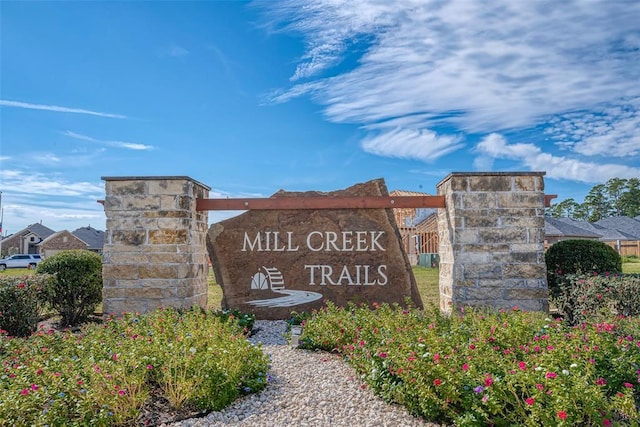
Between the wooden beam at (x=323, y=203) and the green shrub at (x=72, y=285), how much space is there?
2066 millimetres

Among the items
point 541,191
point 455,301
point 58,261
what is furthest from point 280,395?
point 58,261

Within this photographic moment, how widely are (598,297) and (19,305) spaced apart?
7427mm

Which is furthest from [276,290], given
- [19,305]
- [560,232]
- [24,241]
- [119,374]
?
[24,241]

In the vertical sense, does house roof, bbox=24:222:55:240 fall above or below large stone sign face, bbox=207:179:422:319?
above

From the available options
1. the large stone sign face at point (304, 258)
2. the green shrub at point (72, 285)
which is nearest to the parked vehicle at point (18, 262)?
the green shrub at point (72, 285)

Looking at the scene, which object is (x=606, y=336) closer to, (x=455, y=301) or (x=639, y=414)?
(x=639, y=414)

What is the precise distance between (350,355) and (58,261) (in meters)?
5.19

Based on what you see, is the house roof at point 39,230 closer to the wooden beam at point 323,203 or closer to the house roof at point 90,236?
the house roof at point 90,236

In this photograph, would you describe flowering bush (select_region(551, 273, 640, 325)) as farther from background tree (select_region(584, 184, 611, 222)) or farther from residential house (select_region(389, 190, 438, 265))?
background tree (select_region(584, 184, 611, 222))

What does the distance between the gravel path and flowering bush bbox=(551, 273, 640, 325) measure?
120 inches

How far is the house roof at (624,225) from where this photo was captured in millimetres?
37634

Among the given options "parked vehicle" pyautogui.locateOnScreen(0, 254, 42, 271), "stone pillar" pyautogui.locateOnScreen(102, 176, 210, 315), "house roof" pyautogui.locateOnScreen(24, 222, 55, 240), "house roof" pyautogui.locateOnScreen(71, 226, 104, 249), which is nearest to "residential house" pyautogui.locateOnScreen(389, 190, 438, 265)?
"stone pillar" pyautogui.locateOnScreen(102, 176, 210, 315)

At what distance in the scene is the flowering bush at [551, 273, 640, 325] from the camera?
222 inches

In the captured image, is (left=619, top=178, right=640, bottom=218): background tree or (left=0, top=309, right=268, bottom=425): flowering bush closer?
(left=0, top=309, right=268, bottom=425): flowering bush
